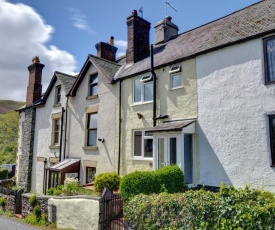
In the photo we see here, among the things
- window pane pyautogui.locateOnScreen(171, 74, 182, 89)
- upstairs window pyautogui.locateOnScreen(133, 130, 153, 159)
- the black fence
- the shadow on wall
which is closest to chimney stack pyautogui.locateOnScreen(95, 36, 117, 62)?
upstairs window pyautogui.locateOnScreen(133, 130, 153, 159)

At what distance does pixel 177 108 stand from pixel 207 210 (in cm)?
662

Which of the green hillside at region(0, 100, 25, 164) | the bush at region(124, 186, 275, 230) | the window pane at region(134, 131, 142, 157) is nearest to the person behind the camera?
the bush at region(124, 186, 275, 230)

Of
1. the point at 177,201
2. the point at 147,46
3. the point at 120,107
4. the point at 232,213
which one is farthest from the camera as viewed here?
the point at 147,46

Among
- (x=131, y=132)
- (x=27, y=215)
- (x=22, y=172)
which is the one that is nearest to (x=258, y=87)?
(x=131, y=132)

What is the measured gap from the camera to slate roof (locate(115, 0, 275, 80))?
400 inches

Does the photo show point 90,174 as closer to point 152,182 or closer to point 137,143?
point 137,143

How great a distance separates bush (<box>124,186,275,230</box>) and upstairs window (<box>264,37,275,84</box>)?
15.9ft

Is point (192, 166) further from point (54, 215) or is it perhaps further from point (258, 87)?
point (54, 215)

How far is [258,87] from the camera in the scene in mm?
9344

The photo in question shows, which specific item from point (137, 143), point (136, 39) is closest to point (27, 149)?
point (137, 143)

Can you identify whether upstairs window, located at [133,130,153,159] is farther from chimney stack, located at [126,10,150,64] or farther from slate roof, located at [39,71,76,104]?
slate roof, located at [39,71,76,104]

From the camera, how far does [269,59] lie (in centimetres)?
931

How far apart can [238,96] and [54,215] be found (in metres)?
8.85

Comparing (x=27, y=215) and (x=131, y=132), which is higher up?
(x=131, y=132)
